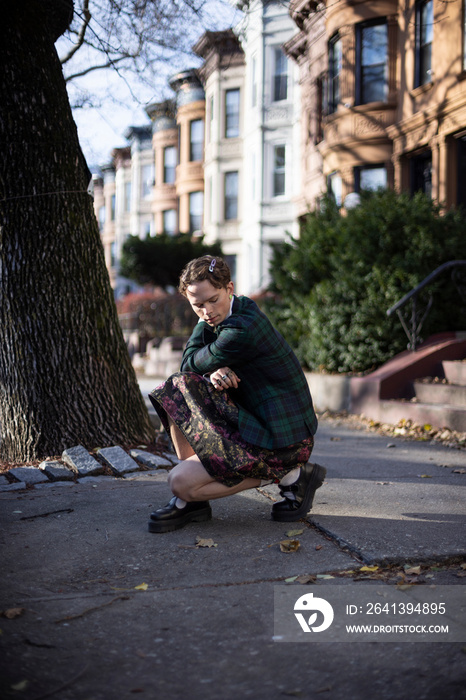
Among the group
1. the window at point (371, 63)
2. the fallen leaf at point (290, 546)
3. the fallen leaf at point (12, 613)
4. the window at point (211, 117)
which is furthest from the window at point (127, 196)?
the fallen leaf at point (12, 613)

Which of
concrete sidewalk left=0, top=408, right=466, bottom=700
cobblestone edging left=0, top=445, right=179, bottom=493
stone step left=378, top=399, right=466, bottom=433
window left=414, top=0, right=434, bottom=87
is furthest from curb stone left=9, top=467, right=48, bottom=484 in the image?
window left=414, top=0, right=434, bottom=87

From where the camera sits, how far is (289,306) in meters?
10.5

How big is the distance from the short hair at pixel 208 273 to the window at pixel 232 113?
88.0 feet

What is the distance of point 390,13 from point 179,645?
Answer: 52.1 ft

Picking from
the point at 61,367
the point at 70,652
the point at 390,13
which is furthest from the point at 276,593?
the point at 390,13

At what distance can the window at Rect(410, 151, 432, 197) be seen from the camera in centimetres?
1479

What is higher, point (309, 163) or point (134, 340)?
point (309, 163)

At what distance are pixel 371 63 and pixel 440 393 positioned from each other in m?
11.1

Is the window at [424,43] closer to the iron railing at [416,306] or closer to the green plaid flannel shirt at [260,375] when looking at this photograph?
the iron railing at [416,306]

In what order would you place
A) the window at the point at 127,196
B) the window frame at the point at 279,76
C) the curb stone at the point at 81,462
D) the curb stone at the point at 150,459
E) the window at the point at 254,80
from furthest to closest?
the window at the point at 127,196, the window at the point at 254,80, the window frame at the point at 279,76, the curb stone at the point at 150,459, the curb stone at the point at 81,462

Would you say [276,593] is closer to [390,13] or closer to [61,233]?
[61,233]

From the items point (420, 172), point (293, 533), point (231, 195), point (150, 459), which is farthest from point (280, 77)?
point (293, 533)

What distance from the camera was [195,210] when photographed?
33250 millimetres

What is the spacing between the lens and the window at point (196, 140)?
32531 millimetres
